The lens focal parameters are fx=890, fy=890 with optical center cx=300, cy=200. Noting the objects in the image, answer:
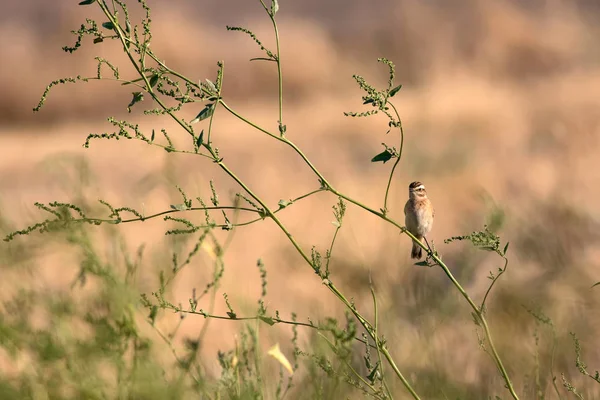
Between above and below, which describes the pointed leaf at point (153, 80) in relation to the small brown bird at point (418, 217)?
below

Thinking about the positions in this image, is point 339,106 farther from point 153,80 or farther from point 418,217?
point 153,80

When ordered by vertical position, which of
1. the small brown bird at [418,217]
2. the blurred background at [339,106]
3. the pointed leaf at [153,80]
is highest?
the blurred background at [339,106]

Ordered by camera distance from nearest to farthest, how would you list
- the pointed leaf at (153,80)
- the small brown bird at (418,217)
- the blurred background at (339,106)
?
1. the pointed leaf at (153,80)
2. the small brown bird at (418,217)
3. the blurred background at (339,106)

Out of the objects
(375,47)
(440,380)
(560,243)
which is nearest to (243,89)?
(375,47)

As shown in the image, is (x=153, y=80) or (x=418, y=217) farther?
(x=418, y=217)

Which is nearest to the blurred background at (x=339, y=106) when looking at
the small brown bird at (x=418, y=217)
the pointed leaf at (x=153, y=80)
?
the small brown bird at (x=418, y=217)

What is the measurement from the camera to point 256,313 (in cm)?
113

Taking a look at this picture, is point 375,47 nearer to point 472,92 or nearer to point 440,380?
point 472,92

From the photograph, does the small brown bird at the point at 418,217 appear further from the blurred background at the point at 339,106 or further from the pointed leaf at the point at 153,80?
the blurred background at the point at 339,106

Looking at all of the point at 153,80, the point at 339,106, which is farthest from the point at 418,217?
the point at 339,106

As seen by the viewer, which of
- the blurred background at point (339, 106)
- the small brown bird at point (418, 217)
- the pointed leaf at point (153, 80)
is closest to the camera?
the pointed leaf at point (153, 80)

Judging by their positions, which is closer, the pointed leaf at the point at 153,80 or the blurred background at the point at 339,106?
the pointed leaf at the point at 153,80

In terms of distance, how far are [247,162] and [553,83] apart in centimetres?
322

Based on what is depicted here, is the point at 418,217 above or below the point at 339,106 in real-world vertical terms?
below
